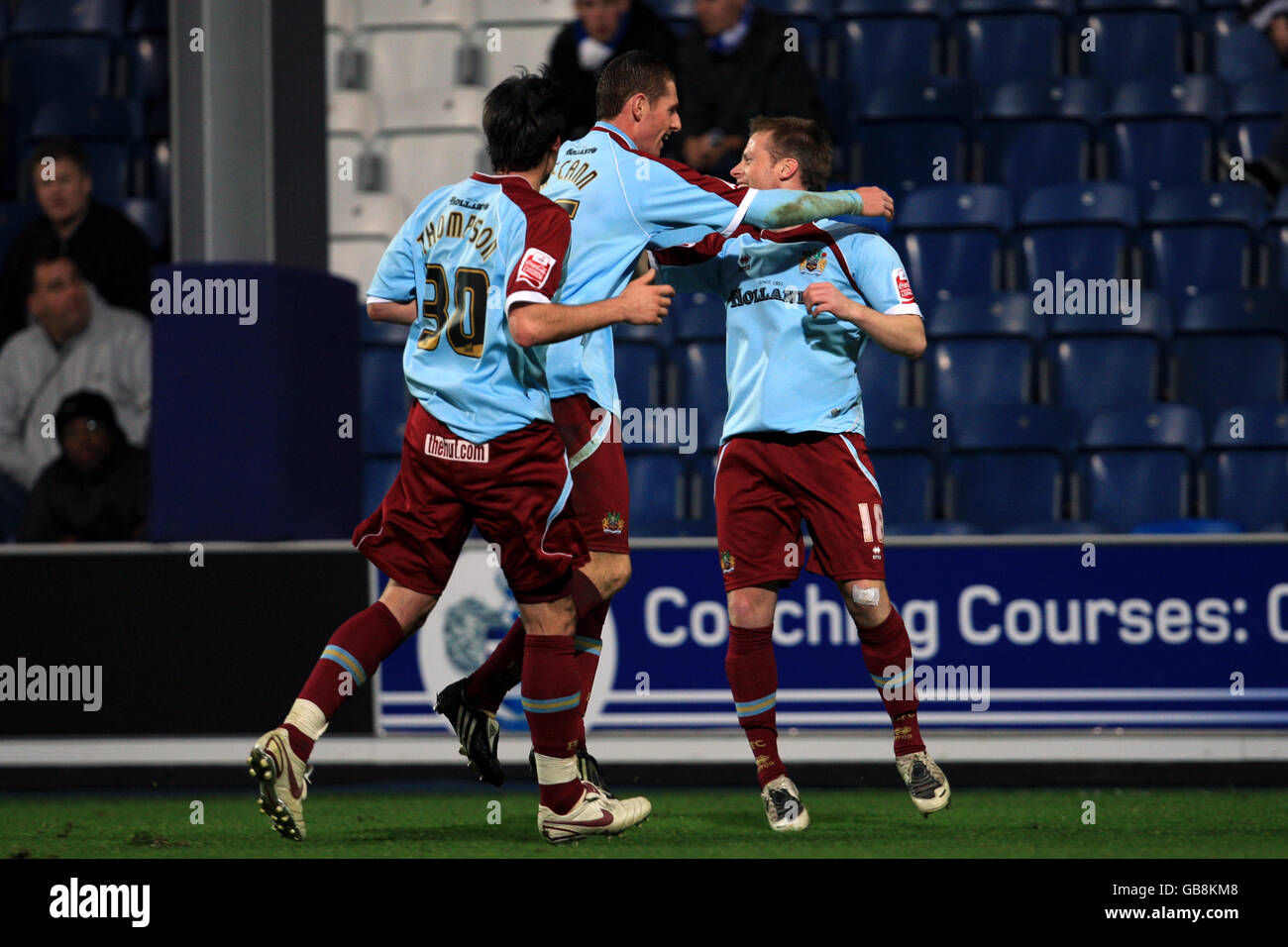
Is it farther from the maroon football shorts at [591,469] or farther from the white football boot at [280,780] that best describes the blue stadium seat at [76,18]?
the white football boot at [280,780]

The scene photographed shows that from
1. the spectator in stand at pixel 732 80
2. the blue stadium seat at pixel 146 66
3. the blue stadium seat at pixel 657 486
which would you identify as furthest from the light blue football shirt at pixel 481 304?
the blue stadium seat at pixel 146 66

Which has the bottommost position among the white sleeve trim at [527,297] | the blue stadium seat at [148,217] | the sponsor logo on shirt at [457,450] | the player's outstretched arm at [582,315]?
the sponsor logo on shirt at [457,450]

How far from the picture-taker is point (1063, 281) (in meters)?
8.71

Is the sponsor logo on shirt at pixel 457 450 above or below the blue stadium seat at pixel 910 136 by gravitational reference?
below

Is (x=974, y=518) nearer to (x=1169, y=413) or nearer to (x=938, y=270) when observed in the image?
(x=1169, y=413)

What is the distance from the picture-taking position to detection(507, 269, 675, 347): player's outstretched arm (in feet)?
14.1

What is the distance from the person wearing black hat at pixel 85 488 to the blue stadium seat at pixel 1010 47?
5.63 meters

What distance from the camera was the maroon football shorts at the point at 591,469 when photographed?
197 inches

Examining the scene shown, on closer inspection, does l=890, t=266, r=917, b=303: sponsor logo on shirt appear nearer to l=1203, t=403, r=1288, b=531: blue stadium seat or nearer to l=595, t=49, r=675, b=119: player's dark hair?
l=595, t=49, r=675, b=119: player's dark hair

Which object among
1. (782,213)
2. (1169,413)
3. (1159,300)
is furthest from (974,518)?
(782,213)

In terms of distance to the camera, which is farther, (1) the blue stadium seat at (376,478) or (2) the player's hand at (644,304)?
(1) the blue stadium seat at (376,478)

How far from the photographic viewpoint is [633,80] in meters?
4.98

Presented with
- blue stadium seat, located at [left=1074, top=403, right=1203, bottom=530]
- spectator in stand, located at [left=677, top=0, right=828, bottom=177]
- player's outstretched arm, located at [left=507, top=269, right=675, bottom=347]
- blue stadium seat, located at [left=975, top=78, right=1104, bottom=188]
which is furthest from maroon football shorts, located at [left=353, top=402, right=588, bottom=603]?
blue stadium seat, located at [left=975, top=78, right=1104, bottom=188]

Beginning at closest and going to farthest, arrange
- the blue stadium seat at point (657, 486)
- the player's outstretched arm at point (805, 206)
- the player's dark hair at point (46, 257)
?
the player's outstretched arm at point (805, 206) < the blue stadium seat at point (657, 486) < the player's dark hair at point (46, 257)
